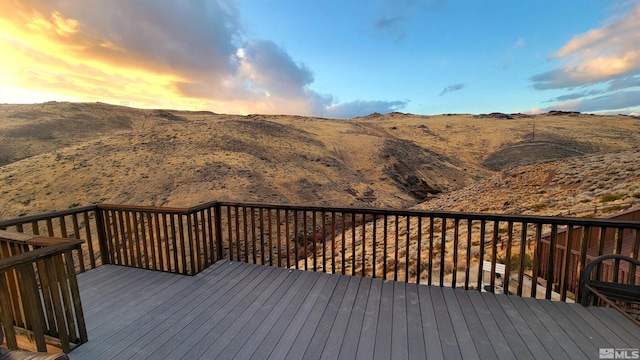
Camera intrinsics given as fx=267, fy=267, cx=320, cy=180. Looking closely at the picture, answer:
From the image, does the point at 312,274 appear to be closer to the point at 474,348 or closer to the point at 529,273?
Answer: the point at 474,348

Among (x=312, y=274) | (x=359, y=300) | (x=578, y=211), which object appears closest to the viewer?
(x=359, y=300)

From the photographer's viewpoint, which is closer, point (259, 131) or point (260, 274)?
point (260, 274)

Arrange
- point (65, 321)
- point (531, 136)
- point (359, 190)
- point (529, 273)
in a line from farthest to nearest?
point (531, 136), point (359, 190), point (529, 273), point (65, 321)

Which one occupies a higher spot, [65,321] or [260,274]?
[65,321]

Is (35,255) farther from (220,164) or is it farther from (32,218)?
(220,164)

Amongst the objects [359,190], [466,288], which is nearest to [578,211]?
[466,288]

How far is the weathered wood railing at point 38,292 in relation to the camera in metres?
2.25

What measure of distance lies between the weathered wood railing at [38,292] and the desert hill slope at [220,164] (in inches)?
384

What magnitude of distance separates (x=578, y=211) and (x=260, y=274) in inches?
362

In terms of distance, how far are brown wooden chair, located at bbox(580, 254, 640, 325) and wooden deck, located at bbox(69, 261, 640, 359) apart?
15cm

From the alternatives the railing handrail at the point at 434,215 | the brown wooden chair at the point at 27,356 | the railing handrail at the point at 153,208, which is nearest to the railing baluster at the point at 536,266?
the railing handrail at the point at 434,215

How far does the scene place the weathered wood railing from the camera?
2.25 m

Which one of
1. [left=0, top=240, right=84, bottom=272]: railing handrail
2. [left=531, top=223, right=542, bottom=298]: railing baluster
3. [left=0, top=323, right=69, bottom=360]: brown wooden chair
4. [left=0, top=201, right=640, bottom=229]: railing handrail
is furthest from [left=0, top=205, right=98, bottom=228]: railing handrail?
[left=531, top=223, right=542, bottom=298]: railing baluster

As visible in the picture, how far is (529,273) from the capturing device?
5121 millimetres
